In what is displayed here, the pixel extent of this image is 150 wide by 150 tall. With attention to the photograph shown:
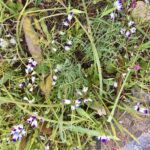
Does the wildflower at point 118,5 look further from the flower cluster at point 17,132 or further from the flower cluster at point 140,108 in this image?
the flower cluster at point 17,132

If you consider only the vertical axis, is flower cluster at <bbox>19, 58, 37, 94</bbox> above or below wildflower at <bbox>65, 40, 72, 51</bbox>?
below

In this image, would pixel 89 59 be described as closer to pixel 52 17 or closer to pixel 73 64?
pixel 73 64

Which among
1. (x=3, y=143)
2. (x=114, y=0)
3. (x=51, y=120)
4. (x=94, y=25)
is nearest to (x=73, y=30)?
(x=94, y=25)

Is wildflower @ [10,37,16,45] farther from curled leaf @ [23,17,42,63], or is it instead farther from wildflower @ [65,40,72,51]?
wildflower @ [65,40,72,51]

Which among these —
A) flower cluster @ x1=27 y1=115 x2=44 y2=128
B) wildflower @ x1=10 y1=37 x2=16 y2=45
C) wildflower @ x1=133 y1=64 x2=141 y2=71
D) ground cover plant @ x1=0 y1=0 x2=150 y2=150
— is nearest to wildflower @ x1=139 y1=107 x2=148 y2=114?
ground cover plant @ x1=0 y1=0 x2=150 y2=150

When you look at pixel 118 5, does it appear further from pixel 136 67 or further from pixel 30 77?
pixel 30 77

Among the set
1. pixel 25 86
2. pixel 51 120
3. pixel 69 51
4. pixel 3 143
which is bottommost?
pixel 3 143

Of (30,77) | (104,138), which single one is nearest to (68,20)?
(30,77)

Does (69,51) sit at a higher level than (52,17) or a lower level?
lower
